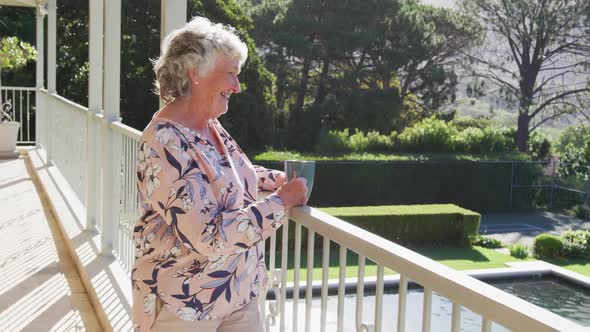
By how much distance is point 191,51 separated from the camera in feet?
4.93

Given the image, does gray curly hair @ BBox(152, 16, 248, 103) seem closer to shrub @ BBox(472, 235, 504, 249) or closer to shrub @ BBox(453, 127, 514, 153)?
shrub @ BBox(472, 235, 504, 249)

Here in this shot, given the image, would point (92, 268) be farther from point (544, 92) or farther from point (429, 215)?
point (544, 92)

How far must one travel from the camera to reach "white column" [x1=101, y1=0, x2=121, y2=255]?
12.4 feet

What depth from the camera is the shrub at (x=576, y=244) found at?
44.1 ft

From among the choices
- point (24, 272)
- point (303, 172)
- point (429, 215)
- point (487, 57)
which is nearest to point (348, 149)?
point (429, 215)

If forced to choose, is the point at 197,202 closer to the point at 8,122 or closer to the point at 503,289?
the point at 8,122

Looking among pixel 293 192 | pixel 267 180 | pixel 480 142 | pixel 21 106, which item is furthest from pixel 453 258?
pixel 293 192

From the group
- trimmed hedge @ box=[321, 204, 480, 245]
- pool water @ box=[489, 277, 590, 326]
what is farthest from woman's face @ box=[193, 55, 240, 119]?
trimmed hedge @ box=[321, 204, 480, 245]

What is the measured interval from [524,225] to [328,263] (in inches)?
667

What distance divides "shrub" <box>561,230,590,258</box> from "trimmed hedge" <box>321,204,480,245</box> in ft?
5.35

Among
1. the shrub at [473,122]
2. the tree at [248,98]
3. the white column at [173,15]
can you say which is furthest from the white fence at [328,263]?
the shrub at [473,122]

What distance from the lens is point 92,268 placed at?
3627 mm

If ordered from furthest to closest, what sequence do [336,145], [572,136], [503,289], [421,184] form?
[572,136] < [336,145] < [421,184] < [503,289]

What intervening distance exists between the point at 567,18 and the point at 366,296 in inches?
844
